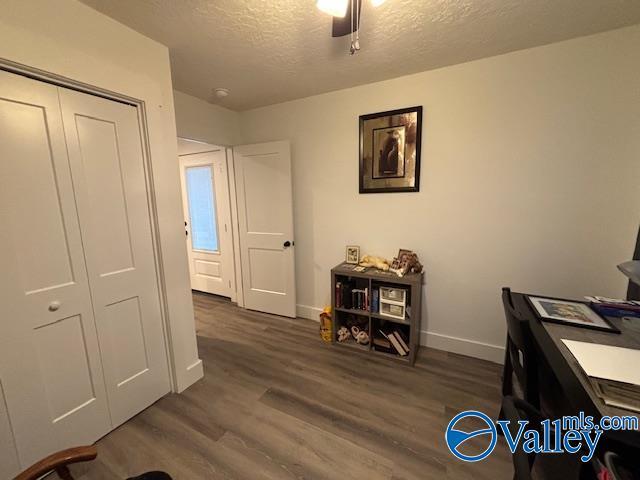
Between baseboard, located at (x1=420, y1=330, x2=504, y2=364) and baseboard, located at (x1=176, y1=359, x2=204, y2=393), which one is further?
baseboard, located at (x1=420, y1=330, x2=504, y2=364)

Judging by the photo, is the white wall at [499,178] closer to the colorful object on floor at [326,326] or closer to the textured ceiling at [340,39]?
the textured ceiling at [340,39]

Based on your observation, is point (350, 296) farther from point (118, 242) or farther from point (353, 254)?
point (118, 242)

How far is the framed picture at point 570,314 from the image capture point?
1.24 m

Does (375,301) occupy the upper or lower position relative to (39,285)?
lower

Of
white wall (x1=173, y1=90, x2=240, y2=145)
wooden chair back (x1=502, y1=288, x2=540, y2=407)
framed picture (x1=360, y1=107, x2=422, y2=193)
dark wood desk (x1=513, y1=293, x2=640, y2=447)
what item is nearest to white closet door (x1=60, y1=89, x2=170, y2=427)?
white wall (x1=173, y1=90, x2=240, y2=145)

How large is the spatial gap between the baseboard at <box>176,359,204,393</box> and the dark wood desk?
7.16ft

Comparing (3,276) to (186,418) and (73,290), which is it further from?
(186,418)

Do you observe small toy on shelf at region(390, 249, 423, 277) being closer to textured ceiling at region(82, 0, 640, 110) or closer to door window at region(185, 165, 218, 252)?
textured ceiling at region(82, 0, 640, 110)

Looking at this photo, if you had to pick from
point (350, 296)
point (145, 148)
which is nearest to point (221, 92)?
point (145, 148)

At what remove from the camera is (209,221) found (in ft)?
11.9

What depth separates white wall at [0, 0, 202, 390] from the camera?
115 cm

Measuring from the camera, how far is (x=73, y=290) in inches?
54.2

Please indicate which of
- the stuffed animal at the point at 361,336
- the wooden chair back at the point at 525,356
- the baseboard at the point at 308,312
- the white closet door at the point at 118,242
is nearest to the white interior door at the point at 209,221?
the baseboard at the point at 308,312

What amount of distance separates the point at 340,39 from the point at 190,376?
8.59 ft
